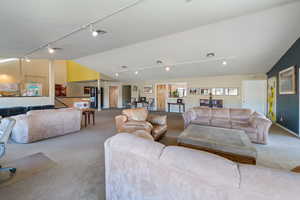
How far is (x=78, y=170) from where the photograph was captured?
88.2 inches

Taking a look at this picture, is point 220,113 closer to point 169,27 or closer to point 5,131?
point 169,27

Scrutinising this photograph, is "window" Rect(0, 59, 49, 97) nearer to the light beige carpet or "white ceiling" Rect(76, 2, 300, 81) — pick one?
"white ceiling" Rect(76, 2, 300, 81)

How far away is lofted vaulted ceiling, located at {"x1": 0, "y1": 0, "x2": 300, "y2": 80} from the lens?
2.46 meters

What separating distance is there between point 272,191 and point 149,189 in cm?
78

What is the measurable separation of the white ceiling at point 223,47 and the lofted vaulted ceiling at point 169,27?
22 mm

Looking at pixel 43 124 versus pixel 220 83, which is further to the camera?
pixel 220 83

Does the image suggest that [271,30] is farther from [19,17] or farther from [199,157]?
[19,17]

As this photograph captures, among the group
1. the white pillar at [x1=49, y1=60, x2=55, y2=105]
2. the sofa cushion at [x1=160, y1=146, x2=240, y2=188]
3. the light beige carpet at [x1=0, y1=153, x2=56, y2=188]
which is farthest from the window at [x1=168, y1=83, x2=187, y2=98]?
the sofa cushion at [x1=160, y1=146, x2=240, y2=188]

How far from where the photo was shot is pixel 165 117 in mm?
3861

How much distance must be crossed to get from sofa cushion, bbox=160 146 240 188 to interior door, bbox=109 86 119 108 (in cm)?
1074

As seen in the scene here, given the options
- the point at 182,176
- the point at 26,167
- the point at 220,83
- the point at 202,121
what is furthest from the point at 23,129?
the point at 220,83

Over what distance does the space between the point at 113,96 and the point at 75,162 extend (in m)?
9.22

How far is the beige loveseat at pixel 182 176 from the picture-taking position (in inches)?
28.3

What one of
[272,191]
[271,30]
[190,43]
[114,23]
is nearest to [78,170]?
[272,191]
